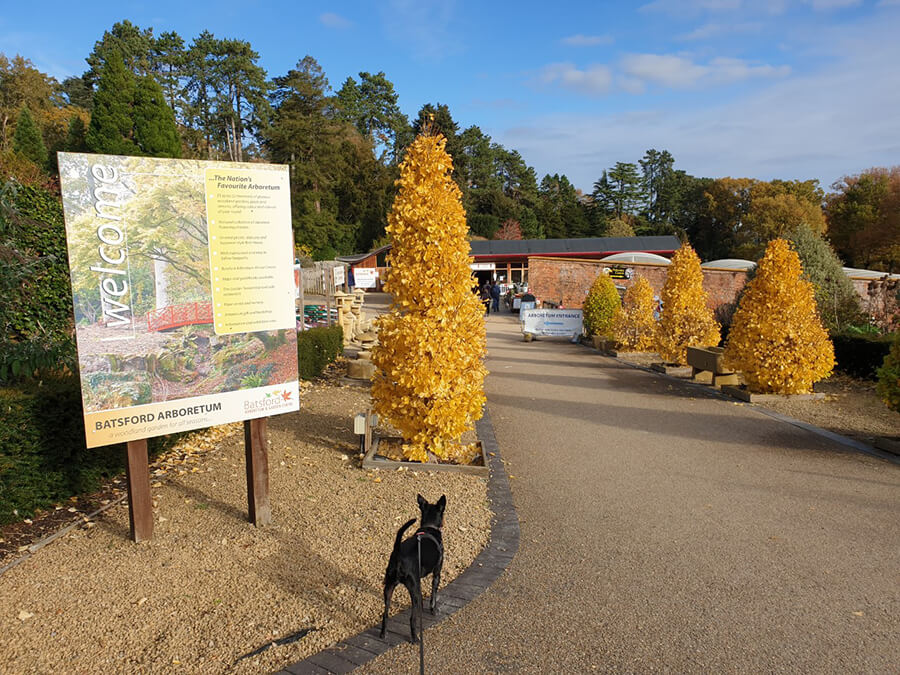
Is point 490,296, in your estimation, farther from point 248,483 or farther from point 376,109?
point 376,109

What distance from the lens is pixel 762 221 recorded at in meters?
49.0

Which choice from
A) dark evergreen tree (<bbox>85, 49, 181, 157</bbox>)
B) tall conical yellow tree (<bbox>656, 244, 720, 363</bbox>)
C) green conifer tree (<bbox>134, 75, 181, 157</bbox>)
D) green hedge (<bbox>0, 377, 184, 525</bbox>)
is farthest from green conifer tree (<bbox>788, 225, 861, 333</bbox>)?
green conifer tree (<bbox>134, 75, 181, 157</bbox>)

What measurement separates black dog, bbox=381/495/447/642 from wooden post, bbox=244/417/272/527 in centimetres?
171

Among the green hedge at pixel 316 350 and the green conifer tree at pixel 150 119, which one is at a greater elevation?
the green conifer tree at pixel 150 119

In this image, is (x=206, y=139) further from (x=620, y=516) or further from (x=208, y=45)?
(x=620, y=516)

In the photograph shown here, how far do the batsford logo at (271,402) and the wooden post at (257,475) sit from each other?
129mm

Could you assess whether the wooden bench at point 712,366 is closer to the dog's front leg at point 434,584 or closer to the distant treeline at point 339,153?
the dog's front leg at point 434,584

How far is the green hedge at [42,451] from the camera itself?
4389mm

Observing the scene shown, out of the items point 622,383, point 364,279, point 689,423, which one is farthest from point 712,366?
point 364,279

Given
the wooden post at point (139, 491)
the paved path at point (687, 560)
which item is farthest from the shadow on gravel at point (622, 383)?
the wooden post at point (139, 491)

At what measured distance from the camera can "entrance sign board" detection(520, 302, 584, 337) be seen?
1961 cm

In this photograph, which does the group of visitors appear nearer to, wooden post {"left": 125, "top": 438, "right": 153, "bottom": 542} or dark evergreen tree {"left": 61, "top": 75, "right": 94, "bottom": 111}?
wooden post {"left": 125, "top": 438, "right": 153, "bottom": 542}

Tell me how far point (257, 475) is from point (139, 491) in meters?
0.82

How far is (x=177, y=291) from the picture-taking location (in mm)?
4074
